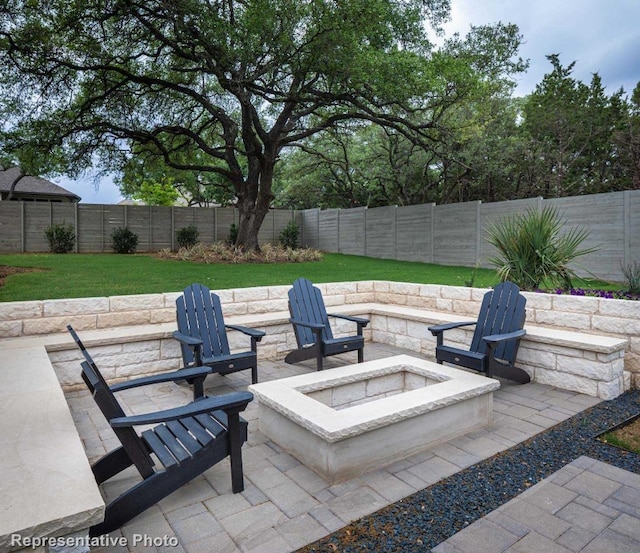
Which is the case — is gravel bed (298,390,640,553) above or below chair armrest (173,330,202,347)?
below

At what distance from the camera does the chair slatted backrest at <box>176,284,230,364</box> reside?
411 centimetres

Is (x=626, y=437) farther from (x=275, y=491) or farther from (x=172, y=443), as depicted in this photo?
Result: (x=172, y=443)

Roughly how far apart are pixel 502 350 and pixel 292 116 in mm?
9646

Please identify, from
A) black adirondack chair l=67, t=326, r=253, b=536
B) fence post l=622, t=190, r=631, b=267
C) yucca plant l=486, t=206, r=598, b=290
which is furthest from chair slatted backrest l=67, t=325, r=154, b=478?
fence post l=622, t=190, r=631, b=267

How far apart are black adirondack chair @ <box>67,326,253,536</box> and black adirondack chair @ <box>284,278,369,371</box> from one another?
80.9 inches

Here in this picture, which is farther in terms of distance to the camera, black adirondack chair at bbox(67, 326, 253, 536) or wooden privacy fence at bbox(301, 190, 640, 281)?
wooden privacy fence at bbox(301, 190, 640, 281)

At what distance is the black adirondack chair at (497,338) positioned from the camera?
3.88 metres

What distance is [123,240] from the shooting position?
13.9m

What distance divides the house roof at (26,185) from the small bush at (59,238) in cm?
1018

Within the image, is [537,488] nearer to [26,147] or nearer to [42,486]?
[42,486]

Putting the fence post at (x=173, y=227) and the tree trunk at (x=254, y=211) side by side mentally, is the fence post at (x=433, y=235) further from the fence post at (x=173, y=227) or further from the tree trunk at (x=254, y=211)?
the fence post at (x=173, y=227)

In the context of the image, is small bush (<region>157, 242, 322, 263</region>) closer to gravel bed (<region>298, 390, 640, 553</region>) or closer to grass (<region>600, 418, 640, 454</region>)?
gravel bed (<region>298, 390, 640, 553</region>)

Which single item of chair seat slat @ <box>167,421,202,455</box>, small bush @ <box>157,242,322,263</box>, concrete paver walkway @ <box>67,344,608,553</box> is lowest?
concrete paver walkway @ <box>67,344,608,553</box>

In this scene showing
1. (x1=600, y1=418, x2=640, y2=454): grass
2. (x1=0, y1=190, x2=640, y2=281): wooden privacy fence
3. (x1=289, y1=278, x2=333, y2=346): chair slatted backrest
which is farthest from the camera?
(x1=0, y1=190, x2=640, y2=281): wooden privacy fence
